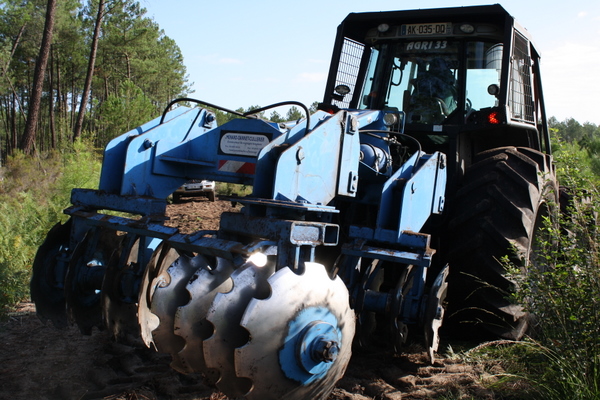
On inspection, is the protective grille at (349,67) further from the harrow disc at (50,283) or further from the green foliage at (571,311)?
the harrow disc at (50,283)

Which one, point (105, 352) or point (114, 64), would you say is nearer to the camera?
point (105, 352)

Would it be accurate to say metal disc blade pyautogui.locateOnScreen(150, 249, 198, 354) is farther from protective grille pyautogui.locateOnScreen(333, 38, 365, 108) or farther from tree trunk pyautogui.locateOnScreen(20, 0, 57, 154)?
tree trunk pyautogui.locateOnScreen(20, 0, 57, 154)

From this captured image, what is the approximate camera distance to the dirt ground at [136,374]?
3.61m

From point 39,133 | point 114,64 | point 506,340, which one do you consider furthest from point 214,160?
point 39,133

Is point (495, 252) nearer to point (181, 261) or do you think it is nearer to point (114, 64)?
point (181, 261)

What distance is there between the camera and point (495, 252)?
168 inches

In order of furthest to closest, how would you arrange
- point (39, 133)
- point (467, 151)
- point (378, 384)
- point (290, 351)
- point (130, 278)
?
1. point (39, 133)
2. point (467, 151)
3. point (130, 278)
4. point (378, 384)
5. point (290, 351)

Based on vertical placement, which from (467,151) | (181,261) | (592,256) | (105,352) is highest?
(467,151)

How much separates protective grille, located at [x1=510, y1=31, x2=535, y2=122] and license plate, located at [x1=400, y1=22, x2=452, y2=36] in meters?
0.65

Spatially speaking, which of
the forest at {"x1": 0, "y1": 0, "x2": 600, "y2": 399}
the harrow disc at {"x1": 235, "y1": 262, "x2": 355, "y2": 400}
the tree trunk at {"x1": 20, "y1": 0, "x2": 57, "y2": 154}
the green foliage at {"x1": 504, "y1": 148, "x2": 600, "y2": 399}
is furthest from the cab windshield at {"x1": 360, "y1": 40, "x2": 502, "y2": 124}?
the tree trunk at {"x1": 20, "y1": 0, "x2": 57, "y2": 154}

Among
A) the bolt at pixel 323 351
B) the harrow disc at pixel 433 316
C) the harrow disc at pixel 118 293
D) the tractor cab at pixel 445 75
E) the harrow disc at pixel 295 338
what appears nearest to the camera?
the harrow disc at pixel 295 338

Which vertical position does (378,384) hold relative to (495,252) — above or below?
below

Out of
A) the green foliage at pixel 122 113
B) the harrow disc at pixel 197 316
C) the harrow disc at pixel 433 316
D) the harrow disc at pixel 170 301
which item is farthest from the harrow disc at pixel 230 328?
the green foliage at pixel 122 113

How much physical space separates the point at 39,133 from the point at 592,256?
4721 centimetres
